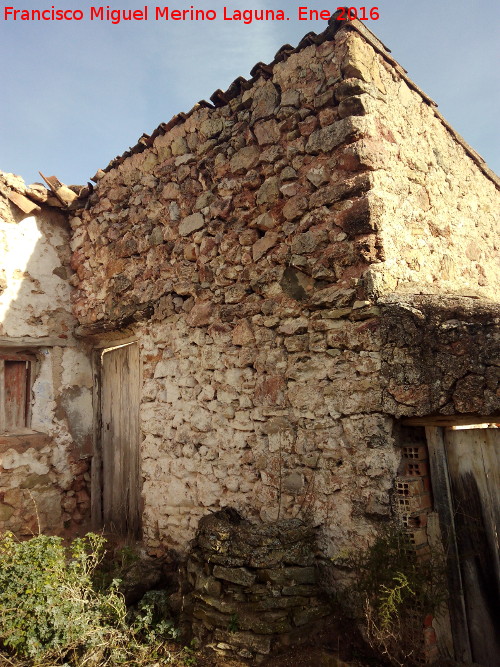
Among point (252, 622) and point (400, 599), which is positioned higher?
point (400, 599)

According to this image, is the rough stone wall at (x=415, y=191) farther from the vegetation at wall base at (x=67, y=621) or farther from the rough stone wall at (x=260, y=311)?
the vegetation at wall base at (x=67, y=621)

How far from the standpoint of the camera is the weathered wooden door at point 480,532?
2797 mm

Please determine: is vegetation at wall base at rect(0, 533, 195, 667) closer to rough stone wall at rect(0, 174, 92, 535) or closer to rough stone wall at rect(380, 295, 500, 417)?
rough stone wall at rect(0, 174, 92, 535)

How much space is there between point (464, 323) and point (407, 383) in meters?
0.46

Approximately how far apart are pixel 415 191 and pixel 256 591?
9.37ft

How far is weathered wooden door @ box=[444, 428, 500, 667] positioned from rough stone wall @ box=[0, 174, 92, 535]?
3857 mm

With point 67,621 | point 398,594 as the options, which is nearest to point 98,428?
point 67,621

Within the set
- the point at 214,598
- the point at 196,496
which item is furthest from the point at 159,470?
the point at 214,598

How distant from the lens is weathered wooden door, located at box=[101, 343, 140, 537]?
195 inches

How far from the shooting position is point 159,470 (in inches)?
170

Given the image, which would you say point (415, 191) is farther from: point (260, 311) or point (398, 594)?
point (398, 594)

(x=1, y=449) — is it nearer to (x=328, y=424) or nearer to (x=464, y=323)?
(x=328, y=424)

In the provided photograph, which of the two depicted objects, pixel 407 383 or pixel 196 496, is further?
pixel 196 496

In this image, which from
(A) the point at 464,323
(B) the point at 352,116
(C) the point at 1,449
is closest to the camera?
(A) the point at 464,323
